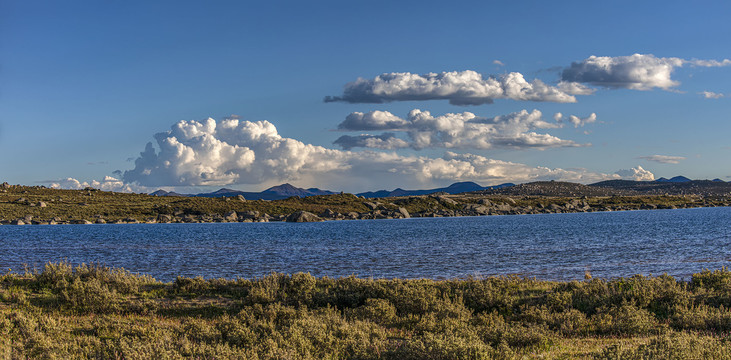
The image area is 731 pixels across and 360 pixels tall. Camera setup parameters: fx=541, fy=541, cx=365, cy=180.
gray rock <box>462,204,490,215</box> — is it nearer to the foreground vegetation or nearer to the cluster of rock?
the cluster of rock

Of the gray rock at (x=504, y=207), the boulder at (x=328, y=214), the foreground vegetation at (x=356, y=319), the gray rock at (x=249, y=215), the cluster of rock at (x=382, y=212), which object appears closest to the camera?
the foreground vegetation at (x=356, y=319)

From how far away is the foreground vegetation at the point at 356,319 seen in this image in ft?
35.7

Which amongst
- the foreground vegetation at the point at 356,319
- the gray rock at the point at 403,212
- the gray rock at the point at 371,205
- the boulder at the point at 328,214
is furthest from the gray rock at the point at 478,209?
the foreground vegetation at the point at 356,319

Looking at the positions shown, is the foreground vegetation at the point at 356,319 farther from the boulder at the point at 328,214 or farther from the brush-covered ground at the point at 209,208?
the boulder at the point at 328,214

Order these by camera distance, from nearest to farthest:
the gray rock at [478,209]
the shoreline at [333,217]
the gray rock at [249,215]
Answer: the shoreline at [333,217], the gray rock at [249,215], the gray rock at [478,209]

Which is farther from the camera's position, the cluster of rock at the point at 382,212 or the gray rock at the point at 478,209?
the gray rock at the point at 478,209

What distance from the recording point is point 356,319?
50.4 feet

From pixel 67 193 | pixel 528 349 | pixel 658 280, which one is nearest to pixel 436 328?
pixel 528 349

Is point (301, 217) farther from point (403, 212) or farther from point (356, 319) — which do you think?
point (356, 319)

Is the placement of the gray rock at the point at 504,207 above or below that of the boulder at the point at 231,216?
above

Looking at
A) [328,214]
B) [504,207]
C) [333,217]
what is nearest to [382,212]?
[333,217]

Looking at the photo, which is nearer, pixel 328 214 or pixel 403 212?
pixel 328 214

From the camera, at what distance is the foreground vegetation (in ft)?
35.7

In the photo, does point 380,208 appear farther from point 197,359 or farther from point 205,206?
point 197,359
